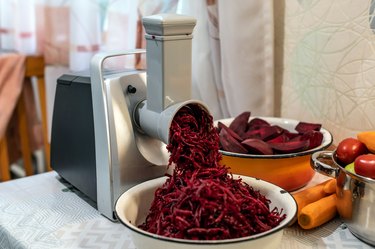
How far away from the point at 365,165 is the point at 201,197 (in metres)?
0.21

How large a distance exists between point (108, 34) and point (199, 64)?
1.11 ft

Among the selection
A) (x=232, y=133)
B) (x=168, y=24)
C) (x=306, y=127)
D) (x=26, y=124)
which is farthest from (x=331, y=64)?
(x=26, y=124)

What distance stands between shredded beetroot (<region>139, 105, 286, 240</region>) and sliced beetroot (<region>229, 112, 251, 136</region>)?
0.18 meters

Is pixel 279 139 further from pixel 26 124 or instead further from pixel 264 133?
pixel 26 124

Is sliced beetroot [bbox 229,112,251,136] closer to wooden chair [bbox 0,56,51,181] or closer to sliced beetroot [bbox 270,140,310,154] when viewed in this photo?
sliced beetroot [bbox 270,140,310,154]

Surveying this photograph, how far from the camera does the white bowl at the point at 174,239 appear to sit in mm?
479

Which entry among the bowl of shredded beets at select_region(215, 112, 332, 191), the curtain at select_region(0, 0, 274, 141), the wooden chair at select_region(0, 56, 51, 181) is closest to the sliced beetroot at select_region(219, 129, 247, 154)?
the bowl of shredded beets at select_region(215, 112, 332, 191)

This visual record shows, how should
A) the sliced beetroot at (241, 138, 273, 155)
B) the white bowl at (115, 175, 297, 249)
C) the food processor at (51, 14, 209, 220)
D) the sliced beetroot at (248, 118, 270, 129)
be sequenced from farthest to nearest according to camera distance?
the sliced beetroot at (248, 118, 270, 129) → the sliced beetroot at (241, 138, 273, 155) → the food processor at (51, 14, 209, 220) → the white bowl at (115, 175, 297, 249)

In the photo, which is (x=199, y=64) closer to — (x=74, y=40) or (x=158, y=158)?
(x=158, y=158)

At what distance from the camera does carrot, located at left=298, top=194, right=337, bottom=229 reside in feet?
2.03

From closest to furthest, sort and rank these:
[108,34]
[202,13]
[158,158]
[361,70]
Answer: [158,158] < [361,70] < [202,13] < [108,34]

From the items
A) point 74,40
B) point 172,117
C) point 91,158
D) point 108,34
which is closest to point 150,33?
point 172,117

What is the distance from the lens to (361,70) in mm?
788

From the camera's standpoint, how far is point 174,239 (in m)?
0.48
